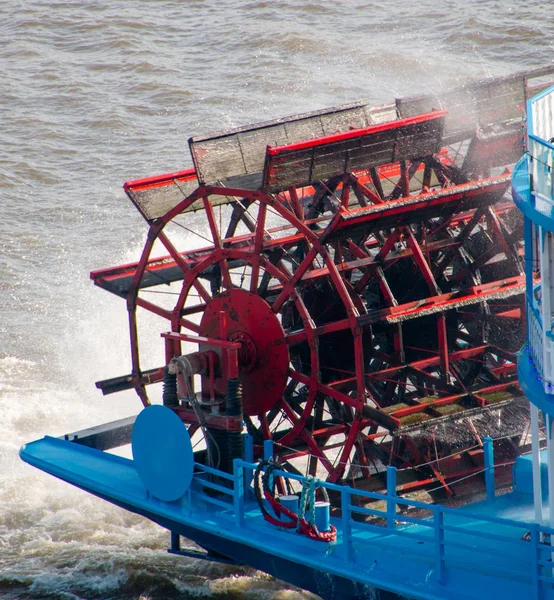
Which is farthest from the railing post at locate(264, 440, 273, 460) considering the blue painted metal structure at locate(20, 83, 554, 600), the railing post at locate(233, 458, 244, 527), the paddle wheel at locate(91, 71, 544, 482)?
the paddle wheel at locate(91, 71, 544, 482)

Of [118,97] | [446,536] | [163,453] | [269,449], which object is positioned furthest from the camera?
[118,97]

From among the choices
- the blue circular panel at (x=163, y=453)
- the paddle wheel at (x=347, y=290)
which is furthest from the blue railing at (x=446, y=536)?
the paddle wheel at (x=347, y=290)

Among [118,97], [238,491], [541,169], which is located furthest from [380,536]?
[118,97]

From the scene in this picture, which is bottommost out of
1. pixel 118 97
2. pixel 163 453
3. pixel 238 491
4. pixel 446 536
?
pixel 446 536

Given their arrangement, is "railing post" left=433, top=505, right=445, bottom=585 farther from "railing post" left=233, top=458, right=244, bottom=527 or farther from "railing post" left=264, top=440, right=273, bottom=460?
"railing post" left=264, top=440, right=273, bottom=460

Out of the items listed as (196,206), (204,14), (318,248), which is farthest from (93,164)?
(318,248)

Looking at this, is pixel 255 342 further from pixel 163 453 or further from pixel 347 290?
pixel 163 453
